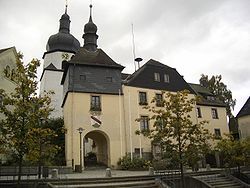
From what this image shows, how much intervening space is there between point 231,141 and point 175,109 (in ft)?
35.2

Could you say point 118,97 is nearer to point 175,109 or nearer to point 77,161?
point 77,161

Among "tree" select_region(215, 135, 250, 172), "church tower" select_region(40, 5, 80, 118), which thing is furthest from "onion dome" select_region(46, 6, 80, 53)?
"tree" select_region(215, 135, 250, 172)

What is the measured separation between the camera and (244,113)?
39656 mm

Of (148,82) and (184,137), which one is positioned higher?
(148,82)

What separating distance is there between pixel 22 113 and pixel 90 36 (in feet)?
82.4

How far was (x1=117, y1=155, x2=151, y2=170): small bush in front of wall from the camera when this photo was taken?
94.9 feet

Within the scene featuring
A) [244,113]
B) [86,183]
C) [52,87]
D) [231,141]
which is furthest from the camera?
[52,87]

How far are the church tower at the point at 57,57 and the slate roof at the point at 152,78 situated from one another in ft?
54.2

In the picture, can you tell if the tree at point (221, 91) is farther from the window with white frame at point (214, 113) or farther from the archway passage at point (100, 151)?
the archway passage at point (100, 151)

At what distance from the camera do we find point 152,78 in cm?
3631

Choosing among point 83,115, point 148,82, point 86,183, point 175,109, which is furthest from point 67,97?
point 175,109

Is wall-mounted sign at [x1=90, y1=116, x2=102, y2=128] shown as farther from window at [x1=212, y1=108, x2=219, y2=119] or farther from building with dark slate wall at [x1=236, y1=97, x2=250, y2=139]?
building with dark slate wall at [x1=236, y1=97, x2=250, y2=139]

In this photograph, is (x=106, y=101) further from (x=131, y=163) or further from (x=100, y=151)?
(x=131, y=163)

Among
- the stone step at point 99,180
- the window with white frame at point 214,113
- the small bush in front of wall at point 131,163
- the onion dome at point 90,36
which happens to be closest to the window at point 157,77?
the onion dome at point 90,36
